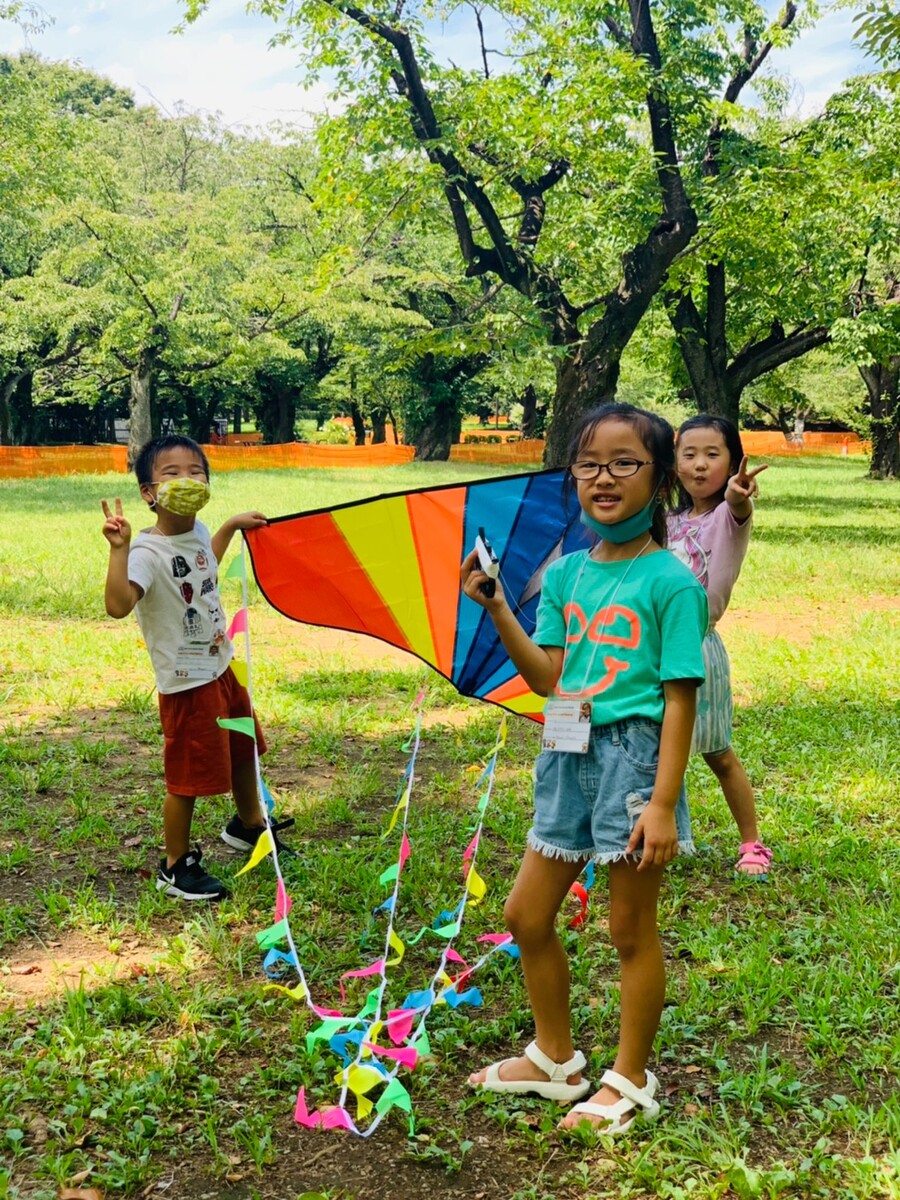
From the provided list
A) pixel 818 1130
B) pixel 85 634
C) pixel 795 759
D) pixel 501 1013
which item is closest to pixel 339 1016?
pixel 501 1013

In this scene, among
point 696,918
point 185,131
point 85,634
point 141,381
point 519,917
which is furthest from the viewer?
point 185,131

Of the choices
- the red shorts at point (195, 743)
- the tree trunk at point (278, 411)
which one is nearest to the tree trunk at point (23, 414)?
the tree trunk at point (278, 411)

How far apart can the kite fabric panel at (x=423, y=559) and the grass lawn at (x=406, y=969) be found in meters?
0.92

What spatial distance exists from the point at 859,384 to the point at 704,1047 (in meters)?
40.9

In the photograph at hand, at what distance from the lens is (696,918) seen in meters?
3.80

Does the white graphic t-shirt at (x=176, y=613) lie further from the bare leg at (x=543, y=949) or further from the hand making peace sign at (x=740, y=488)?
the hand making peace sign at (x=740, y=488)

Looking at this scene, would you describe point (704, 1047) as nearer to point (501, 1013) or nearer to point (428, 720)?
point (501, 1013)

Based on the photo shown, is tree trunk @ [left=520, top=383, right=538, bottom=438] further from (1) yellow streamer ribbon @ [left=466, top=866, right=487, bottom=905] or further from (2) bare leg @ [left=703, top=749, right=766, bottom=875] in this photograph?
(1) yellow streamer ribbon @ [left=466, top=866, right=487, bottom=905]

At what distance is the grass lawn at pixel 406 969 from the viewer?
2510mm

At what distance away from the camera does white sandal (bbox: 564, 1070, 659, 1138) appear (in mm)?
2598

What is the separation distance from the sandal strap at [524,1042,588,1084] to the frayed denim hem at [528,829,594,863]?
1.87 feet

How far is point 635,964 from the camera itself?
99.9 inches

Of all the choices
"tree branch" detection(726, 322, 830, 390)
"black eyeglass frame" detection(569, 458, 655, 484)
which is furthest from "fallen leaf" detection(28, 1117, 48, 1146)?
"tree branch" detection(726, 322, 830, 390)

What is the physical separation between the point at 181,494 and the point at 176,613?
0.42 metres
